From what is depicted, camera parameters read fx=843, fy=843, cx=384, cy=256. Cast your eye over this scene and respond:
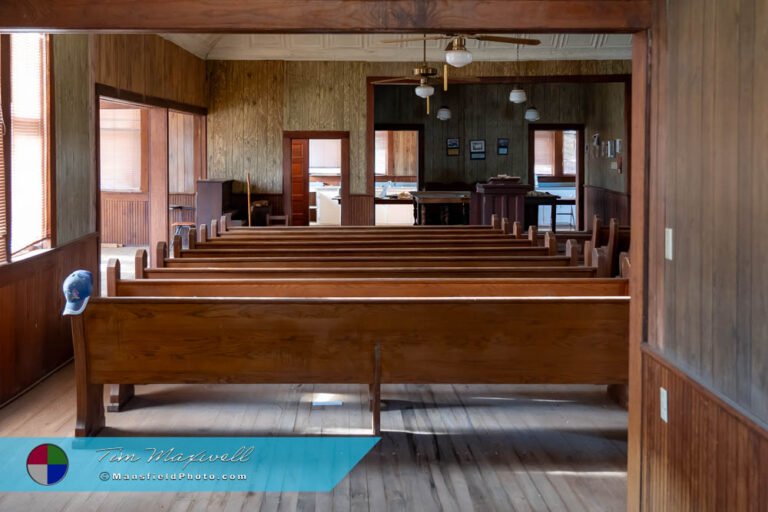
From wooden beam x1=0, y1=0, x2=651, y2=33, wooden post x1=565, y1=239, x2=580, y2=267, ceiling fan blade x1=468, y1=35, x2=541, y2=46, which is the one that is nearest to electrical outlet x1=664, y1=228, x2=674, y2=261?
wooden beam x1=0, y1=0, x2=651, y2=33

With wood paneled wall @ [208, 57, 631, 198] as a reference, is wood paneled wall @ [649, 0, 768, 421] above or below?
below

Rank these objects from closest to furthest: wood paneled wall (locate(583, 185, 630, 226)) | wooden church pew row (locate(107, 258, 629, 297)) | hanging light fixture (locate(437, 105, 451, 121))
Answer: wooden church pew row (locate(107, 258, 629, 297)) → wood paneled wall (locate(583, 185, 630, 226)) → hanging light fixture (locate(437, 105, 451, 121))

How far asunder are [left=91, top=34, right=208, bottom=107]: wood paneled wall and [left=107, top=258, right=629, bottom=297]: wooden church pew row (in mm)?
3407

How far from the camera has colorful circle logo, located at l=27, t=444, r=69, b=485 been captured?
381 cm

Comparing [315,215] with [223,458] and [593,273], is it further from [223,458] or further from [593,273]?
[223,458]

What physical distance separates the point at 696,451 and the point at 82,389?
2999 mm

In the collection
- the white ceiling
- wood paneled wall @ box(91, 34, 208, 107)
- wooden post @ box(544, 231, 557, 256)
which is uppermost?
the white ceiling

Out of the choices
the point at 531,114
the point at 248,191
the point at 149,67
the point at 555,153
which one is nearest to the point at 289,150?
the point at 248,191

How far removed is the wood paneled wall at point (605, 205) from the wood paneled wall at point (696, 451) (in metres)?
10.5

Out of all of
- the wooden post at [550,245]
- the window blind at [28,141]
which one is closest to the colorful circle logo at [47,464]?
the window blind at [28,141]

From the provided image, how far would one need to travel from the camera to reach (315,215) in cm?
1728

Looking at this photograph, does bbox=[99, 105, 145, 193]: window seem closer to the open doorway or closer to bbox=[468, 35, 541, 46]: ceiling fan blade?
bbox=[468, 35, 541, 46]: ceiling fan blade

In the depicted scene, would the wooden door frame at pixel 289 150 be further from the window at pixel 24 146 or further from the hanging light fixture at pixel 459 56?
the window at pixel 24 146

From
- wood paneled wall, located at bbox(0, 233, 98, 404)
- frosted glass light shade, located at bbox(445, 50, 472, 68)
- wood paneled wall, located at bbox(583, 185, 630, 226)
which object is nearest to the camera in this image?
wood paneled wall, located at bbox(0, 233, 98, 404)
